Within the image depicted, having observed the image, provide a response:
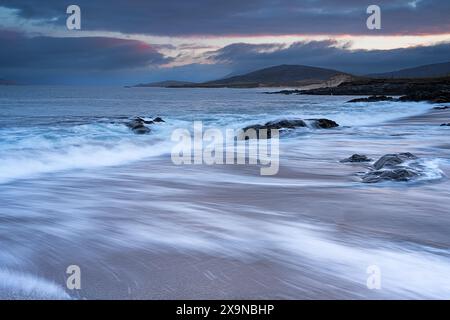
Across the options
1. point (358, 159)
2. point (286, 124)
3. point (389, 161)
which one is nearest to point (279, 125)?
point (286, 124)

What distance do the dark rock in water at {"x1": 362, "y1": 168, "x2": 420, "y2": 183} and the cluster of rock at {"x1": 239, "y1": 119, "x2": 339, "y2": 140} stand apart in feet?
29.3

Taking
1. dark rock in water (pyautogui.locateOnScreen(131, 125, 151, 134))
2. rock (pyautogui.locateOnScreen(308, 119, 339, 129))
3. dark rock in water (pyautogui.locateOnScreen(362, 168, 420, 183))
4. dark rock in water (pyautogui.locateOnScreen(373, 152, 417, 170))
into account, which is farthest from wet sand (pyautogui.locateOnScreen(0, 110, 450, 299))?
rock (pyautogui.locateOnScreen(308, 119, 339, 129))

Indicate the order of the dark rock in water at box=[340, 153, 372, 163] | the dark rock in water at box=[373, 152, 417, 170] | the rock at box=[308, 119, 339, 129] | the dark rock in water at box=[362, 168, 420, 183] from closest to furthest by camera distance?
1. the dark rock in water at box=[362, 168, 420, 183]
2. the dark rock in water at box=[373, 152, 417, 170]
3. the dark rock in water at box=[340, 153, 372, 163]
4. the rock at box=[308, 119, 339, 129]

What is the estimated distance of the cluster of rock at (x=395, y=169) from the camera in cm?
772

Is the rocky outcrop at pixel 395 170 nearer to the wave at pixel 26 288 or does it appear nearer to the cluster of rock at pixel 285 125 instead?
the wave at pixel 26 288

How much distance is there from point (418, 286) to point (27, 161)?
907 centimetres

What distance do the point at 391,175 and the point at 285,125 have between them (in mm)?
11971

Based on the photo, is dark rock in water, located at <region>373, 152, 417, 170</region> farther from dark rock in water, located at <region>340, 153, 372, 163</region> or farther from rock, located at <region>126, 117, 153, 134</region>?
rock, located at <region>126, 117, 153, 134</region>

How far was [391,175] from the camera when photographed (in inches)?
305

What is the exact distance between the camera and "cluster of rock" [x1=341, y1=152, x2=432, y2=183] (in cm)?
772

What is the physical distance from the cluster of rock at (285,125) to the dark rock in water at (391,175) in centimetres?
894

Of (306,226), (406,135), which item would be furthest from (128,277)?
(406,135)

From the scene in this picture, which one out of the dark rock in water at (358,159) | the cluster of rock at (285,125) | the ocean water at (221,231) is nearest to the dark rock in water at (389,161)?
the ocean water at (221,231)

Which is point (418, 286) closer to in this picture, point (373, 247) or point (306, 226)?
point (373, 247)
